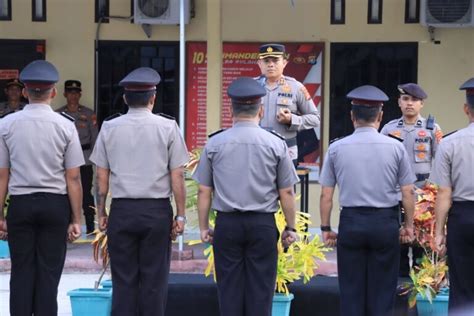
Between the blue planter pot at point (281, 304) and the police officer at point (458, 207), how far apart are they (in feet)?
4.00

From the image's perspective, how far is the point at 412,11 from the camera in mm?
11297

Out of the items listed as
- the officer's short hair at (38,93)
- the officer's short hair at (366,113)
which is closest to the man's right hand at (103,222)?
the officer's short hair at (38,93)

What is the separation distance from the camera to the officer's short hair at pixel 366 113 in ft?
20.7

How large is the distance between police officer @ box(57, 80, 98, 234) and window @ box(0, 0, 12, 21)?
1.07m

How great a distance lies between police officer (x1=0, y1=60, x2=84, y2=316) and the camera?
6.31 meters

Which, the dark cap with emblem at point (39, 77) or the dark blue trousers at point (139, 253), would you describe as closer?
→ the dark blue trousers at point (139, 253)

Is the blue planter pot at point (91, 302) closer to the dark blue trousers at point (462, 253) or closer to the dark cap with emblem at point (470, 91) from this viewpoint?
the dark blue trousers at point (462, 253)

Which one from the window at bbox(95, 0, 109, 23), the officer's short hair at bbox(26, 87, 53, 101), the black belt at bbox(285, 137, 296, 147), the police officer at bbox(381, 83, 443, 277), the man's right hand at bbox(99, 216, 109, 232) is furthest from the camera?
the window at bbox(95, 0, 109, 23)

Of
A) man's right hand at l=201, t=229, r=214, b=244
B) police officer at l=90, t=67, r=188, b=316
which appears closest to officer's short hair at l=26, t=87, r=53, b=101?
police officer at l=90, t=67, r=188, b=316

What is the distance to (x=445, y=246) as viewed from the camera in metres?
6.49

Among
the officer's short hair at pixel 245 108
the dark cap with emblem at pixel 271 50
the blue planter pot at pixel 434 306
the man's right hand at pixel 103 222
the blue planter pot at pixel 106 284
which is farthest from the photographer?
the dark cap with emblem at pixel 271 50

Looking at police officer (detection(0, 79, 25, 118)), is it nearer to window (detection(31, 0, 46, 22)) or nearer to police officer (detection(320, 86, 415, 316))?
window (detection(31, 0, 46, 22))

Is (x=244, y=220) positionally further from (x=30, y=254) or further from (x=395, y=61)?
(x=395, y=61)

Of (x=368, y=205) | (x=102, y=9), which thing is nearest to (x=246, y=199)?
(x=368, y=205)
